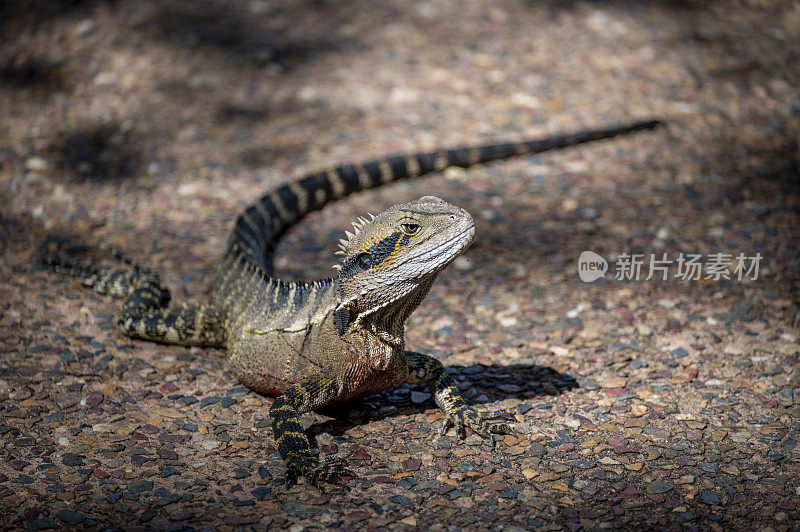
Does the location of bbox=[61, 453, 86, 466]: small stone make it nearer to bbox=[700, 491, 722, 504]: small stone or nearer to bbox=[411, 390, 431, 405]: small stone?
bbox=[411, 390, 431, 405]: small stone

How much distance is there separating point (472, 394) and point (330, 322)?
3.15 ft

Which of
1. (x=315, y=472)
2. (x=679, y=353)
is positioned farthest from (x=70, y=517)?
(x=679, y=353)

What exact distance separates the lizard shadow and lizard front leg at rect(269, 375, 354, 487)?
0.25 m

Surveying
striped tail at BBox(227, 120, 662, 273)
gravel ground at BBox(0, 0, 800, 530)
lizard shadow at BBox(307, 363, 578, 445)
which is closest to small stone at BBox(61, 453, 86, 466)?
gravel ground at BBox(0, 0, 800, 530)

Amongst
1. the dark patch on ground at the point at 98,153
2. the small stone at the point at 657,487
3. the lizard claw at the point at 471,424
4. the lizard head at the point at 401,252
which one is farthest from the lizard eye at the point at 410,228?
the dark patch on ground at the point at 98,153

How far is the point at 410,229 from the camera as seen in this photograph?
3650mm

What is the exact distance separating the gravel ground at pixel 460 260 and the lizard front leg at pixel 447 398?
0.08 metres

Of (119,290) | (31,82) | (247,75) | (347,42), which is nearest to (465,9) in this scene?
(347,42)

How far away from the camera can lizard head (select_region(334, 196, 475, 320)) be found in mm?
3592

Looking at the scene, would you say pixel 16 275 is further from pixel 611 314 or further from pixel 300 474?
pixel 611 314

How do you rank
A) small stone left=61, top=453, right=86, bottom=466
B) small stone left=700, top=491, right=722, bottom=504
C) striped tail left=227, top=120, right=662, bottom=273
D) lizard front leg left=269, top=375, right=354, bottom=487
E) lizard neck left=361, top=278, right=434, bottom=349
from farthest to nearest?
striped tail left=227, top=120, right=662, bottom=273 → lizard neck left=361, top=278, right=434, bottom=349 → small stone left=61, top=453, right=86, bottom=466 → lizard front leg left=269, top=375, right=354, bottom=487 → small stone left=700, top=491, right=722, bottom=504

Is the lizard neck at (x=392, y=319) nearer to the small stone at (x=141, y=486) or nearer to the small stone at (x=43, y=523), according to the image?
the small stone at (x=141, y=486)

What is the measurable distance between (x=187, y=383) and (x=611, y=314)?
2.68 meters

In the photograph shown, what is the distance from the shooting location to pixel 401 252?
3.64 meters
